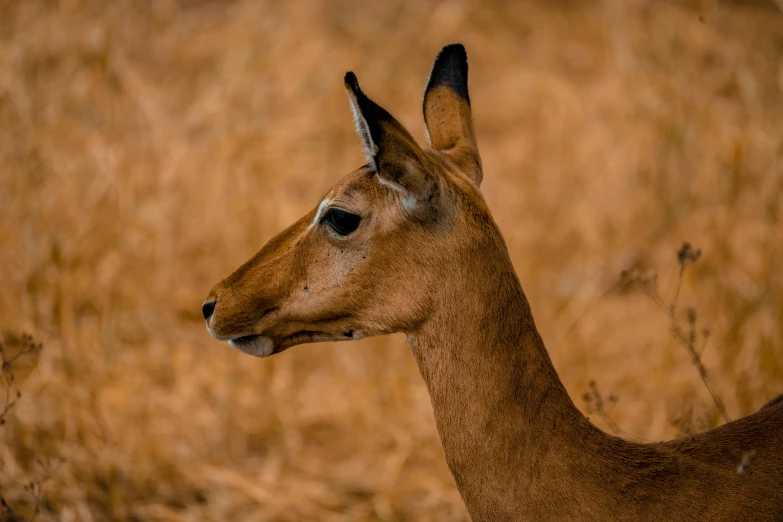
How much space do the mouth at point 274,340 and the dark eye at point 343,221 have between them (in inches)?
15.2

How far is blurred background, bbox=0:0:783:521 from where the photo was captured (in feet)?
18.8

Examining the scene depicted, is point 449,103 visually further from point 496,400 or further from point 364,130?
point 496,400

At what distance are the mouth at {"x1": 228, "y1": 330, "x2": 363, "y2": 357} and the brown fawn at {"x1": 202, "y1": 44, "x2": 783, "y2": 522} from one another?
0.04 feet

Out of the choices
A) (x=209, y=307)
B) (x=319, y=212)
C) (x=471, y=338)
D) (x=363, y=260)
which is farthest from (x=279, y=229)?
(x=471, y=338)

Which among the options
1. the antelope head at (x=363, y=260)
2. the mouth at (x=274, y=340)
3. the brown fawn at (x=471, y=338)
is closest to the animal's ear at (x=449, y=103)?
the antelope head at (x=363, y=260)

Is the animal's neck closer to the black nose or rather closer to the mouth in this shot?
the mouth

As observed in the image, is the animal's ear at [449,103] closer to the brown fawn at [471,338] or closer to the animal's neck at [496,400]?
the brown fawn at [471,338]

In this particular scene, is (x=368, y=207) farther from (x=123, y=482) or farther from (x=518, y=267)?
(x=518, y=267)

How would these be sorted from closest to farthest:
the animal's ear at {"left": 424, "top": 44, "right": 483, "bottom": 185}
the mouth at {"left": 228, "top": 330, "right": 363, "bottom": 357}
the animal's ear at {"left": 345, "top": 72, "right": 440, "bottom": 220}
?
the animal's ear at {"left": 345, "top": 72, "right": 440, "bottom": 220}
the mouth at {"left": 228, "top": 330, "right": 363, "bottom": 357}
the animal's ear at {"left": 424, "top": 44, "right": 483, "bottom": 185}

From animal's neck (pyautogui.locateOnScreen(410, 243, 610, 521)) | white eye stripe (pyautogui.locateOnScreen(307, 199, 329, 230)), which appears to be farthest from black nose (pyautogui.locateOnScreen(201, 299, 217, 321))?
animal's neck (pyautogui.locateOnScreen(410, 243, 610, 521))

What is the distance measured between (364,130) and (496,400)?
993 mm

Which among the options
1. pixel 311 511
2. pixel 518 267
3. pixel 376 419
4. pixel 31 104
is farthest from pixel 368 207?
pixel 518 267

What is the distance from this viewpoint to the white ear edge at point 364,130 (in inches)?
108

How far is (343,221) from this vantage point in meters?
3.16
